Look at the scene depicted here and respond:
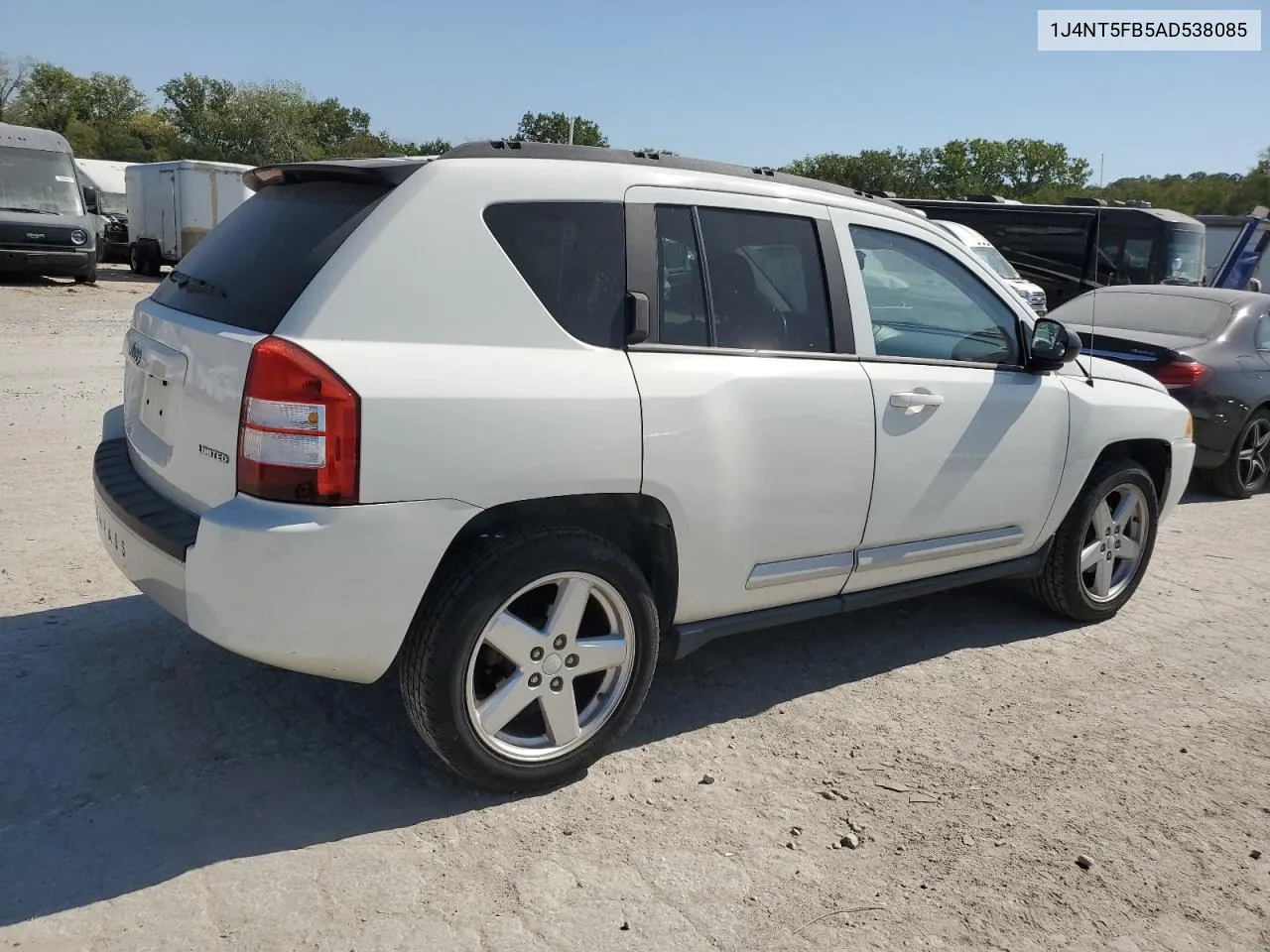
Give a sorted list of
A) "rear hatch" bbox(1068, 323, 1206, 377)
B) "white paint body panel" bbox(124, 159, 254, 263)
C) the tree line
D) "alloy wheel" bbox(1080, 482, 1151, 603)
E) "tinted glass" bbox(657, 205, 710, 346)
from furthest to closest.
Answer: the tree line
"white paint body panel" bbox(124, 159, 254, 263)
"rear hatch" bbox(1068, 323, 1206, 377)
"alloy wheel" bbox(1080, 482, 1151, 603)
"tinted glass" bbox(657, 205, 710, 346)

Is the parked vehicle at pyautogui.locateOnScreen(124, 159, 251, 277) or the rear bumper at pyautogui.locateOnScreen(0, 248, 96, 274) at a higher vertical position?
the parked vehicle at pyautogui.locateOnScreen(124, 159, 251, 277)

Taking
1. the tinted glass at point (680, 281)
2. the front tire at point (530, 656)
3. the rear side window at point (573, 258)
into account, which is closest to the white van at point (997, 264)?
the tinted glass at point (680, 281)

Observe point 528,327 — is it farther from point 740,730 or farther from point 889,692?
point 889,692

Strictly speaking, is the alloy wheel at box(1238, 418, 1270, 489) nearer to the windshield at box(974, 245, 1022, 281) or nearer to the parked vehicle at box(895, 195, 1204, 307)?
the windshield at box(974, 245, 1022, 281)

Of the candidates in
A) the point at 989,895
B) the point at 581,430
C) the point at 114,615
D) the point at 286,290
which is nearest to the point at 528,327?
the point at 581,430

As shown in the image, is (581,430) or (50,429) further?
(50,429)

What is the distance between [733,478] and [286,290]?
1513 millimetres

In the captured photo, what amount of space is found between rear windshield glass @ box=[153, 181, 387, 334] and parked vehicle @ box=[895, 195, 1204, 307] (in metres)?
17.0

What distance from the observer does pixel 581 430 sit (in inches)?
125

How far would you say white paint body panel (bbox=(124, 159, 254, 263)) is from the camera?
2489 centimetres

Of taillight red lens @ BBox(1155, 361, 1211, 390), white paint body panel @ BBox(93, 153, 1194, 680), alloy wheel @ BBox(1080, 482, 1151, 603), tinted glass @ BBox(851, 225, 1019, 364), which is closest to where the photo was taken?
white paint body panel @ BBox(93, 153, 1194, 680)

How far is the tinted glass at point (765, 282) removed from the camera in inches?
144

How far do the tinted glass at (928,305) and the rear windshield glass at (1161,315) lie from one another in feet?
14.6

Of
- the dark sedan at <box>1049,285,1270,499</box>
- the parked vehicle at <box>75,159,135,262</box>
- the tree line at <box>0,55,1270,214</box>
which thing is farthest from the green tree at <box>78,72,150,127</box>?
the dark sedan at <box>1049,285,1270,499</box>
